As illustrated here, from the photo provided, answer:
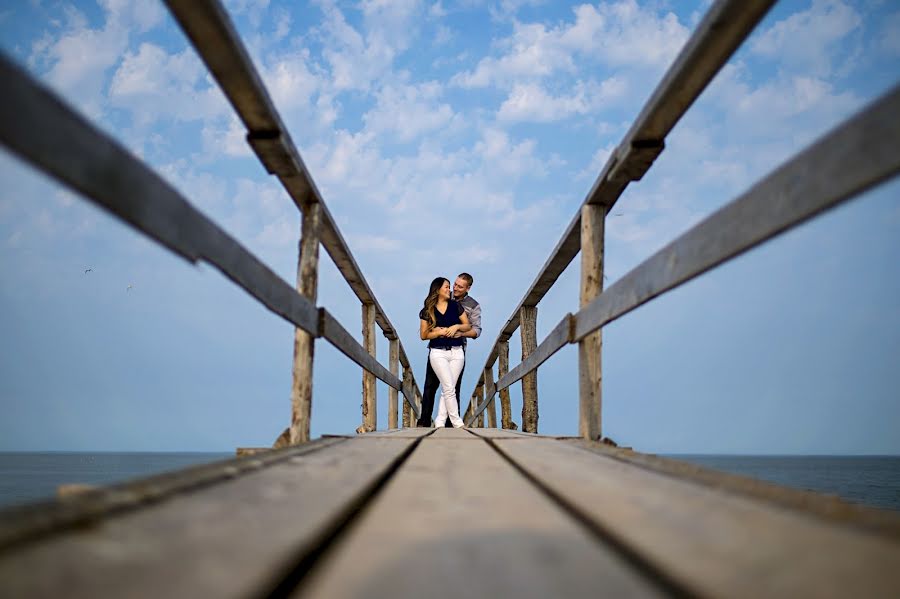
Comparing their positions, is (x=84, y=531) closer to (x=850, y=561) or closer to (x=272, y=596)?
(x=272, y=596)

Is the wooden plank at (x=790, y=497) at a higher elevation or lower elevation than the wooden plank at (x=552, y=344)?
lower

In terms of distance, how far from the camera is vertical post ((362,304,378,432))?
5.39m

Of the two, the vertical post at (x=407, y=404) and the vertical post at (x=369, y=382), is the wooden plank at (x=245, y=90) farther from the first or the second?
the vertical post at (x=407, y=404)

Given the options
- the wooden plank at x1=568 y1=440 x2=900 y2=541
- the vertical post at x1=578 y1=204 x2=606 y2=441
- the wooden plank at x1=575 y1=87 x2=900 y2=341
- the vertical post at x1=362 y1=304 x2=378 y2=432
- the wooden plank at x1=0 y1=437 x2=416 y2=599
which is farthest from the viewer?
the vertical post at x1=362 y1=304 x2=378 y2=432

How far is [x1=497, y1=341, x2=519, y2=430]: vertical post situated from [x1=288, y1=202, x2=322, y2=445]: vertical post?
12.8ft

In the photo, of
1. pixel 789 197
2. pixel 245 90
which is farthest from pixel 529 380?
pixel 789 197

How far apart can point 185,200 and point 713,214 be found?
1282 millimetres

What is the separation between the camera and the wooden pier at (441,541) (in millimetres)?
609

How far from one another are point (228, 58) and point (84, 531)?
148 centimetres

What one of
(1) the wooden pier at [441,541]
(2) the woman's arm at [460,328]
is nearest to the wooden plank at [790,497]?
(1) the wooden pier at [441,541]

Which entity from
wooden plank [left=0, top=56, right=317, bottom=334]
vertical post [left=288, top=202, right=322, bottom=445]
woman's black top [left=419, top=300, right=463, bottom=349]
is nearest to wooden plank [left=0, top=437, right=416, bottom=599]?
wooden plank [left=0, top=56, right=317, bottom=334]

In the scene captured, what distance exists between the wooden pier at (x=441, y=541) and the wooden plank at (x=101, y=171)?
19.8 inches

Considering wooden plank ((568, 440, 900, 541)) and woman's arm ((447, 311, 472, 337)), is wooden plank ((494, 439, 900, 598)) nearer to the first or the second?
wooden plank ((568, 440, 900, 541))

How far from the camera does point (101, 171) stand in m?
1.07
